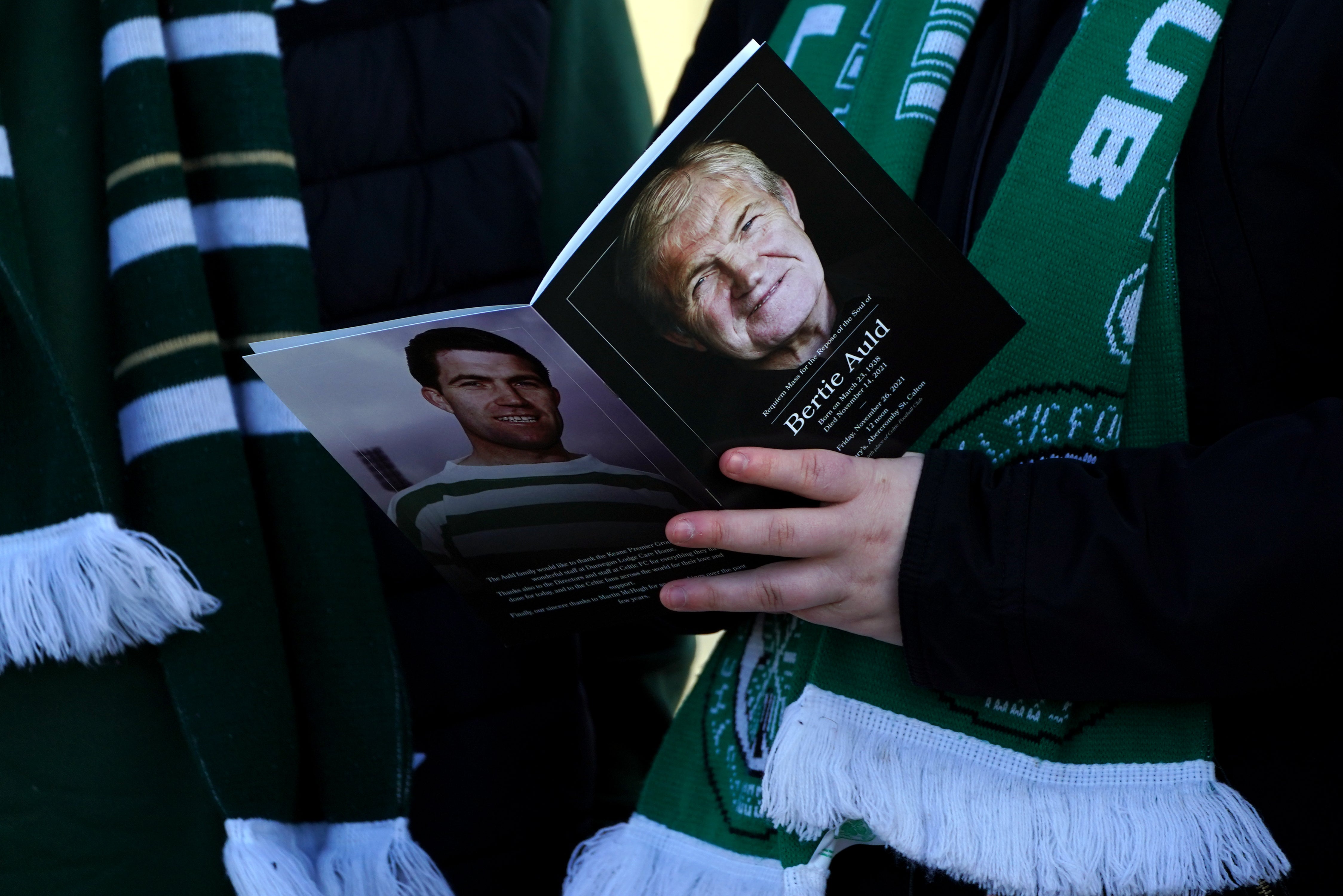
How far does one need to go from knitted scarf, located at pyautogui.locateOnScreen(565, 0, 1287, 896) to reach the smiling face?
0.24 m

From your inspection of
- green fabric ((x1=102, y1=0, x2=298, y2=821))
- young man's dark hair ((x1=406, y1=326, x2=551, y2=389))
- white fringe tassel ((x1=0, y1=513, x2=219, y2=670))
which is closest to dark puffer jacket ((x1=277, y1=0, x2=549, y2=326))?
green fabric ((x1=102, y1=0, x2=298, y2=821))

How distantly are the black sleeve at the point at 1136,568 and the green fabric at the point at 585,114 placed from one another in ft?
1.87

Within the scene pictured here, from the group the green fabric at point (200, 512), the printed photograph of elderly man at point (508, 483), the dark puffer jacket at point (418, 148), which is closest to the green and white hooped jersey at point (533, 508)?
the printed photograph of elderly man at point (508, 483)

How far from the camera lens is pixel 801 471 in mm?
A: 589

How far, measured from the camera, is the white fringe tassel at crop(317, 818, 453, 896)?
83cm

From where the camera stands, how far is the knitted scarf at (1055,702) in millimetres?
635

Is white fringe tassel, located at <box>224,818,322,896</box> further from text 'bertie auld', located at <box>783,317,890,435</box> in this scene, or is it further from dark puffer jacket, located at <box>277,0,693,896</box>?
text 'bertie auld', located at <box>783,317,890,435</box>

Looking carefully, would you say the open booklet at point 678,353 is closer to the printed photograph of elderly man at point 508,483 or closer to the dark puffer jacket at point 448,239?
the printed photograph of elderly man at point 508,483

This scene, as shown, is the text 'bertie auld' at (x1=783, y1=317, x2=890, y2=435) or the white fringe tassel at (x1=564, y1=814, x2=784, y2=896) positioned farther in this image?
the white fringe tassel at (x1=564, y1=814, x2=784, y2=896)

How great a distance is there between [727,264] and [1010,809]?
390mm

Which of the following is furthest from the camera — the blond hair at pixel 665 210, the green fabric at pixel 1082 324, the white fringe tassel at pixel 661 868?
the white fringe tassel at pixel 661 868

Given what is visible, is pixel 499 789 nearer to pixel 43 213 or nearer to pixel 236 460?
pixel 236 460

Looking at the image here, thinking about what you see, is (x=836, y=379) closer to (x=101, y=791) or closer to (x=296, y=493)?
(x=296, y=493)

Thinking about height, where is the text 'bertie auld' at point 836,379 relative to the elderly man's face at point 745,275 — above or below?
below
